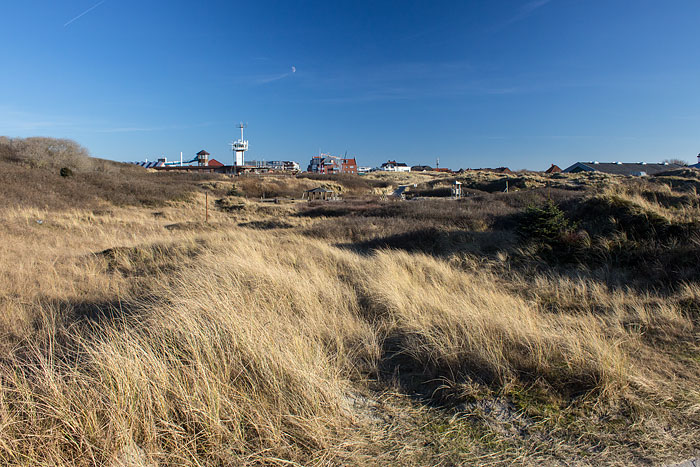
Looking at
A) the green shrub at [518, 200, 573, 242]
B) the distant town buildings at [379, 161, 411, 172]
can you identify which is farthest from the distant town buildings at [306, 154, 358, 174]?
the green shrub at [518, 200, 573, 242]

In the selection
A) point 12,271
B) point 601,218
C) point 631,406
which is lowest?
point 631,406

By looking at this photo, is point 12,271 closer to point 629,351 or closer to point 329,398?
point 329,398

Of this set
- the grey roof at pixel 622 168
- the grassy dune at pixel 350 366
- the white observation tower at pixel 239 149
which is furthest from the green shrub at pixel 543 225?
the white observation tower at pixel 239 149

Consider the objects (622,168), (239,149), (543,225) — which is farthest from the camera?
(239,149)

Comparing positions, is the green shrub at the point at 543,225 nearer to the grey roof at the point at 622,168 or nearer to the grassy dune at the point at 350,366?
the grassy dune at the point at 350,366

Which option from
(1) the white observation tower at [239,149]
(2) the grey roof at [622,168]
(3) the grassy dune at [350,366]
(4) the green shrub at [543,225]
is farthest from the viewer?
(1) the white observation tower at [239,149]

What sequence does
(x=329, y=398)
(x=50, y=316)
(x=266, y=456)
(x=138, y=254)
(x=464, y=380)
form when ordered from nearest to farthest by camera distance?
(x=266, y=456), (x=329, y=398), (x=464, y=380), (x=50, y=316), (x=138, y=254)

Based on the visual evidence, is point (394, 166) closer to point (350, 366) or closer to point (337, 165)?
point (337, 165)

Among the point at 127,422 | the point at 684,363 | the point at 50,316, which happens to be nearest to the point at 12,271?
the point at 50,316

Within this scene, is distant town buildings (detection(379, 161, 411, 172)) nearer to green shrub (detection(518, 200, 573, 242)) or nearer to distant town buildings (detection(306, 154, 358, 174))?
distant town buildings (detection(306, 154, 358, 174))

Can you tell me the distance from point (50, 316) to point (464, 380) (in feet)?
16.0

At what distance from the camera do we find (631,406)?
112 inches

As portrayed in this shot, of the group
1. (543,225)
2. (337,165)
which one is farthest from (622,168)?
(337,165)

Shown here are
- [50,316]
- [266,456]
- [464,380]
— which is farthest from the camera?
[50,316]
